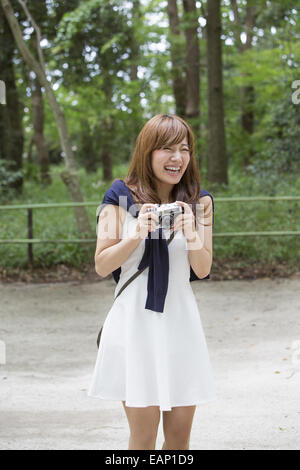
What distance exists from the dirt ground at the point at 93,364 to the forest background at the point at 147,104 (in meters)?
0.91

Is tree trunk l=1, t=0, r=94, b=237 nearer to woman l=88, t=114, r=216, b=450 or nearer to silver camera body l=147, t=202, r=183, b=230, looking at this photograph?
woman l=88, t=114, r=216, b=450

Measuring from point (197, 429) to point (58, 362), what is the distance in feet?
7.46

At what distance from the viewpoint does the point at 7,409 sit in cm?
482

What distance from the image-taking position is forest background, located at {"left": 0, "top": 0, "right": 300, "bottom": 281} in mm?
10414

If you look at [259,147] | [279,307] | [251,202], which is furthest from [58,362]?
[259,147]

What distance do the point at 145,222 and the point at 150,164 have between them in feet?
1.13

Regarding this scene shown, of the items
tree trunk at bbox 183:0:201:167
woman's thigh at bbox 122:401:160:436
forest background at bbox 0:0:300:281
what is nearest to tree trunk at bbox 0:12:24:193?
forest background at bbox 0:0:300:281

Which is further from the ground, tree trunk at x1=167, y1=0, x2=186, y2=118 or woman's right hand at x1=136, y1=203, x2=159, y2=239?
tree trunk at x1=167, y1=0, x2=186, y2=118

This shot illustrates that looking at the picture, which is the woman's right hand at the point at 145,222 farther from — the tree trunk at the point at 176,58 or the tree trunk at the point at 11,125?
the tree trunk at the point at 11,125

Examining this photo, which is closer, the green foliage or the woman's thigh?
the woman's thigh

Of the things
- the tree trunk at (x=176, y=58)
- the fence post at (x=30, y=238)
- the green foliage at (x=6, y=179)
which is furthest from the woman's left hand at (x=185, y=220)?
the tree trunk at (x=176, y=58)

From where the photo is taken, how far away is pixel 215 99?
508 inches

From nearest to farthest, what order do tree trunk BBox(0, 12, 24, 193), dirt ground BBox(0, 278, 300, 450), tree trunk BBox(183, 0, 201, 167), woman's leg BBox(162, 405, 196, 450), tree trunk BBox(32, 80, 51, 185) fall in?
woman's leg BBox(162, 405, 196, 450) < dirt ground BBox(0, 278, 300, 450) < tree trunk BBox(183, 0, 201, 167) < tree trunk BBox(0, 12, 24, 193) < tree trunk BBox(32, 80, 51, 185)

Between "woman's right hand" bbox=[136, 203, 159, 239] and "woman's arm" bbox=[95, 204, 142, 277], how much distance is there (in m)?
0.11
